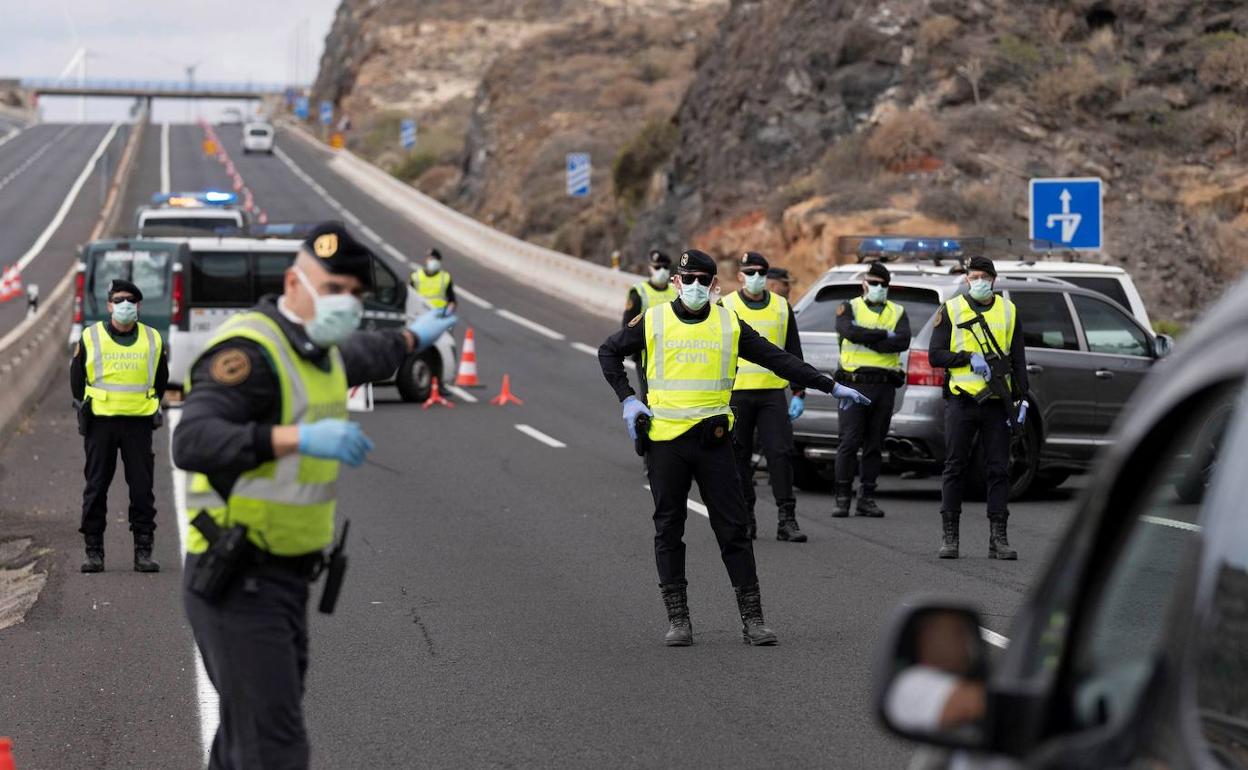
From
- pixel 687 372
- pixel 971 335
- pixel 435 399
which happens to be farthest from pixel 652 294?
pixel 435 399

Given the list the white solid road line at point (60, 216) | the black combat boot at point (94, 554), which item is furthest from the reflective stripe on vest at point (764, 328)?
the white solid road line at point (60, 216)

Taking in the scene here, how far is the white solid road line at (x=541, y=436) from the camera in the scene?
771 inches

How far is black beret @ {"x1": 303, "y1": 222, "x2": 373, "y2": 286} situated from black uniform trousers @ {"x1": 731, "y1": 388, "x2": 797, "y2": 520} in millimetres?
7420

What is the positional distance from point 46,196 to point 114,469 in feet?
218

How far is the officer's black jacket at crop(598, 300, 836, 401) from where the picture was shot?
31.3 ft

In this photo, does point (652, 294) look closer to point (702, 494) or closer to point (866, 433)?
point (866, 433)

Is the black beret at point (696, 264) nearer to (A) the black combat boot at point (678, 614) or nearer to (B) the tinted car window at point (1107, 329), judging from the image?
(A) the black combat boot at point (678, 614)

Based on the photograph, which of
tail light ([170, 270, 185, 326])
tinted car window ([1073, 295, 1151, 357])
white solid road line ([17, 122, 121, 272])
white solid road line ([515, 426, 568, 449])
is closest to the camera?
tinted car window ([1073, 295, 1151, 357])

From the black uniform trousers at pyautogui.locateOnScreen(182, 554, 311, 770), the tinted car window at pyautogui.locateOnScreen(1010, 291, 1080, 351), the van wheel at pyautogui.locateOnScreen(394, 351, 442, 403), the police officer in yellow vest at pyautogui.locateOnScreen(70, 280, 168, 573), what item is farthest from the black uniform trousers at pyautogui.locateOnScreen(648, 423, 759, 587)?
the van wheel at pyautogui.locateOnScreen(394, 351, 442, 403)

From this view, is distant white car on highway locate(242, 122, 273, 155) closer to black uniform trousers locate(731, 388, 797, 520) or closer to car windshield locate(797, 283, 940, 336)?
car windshield locate(797, 283, 940, 336)

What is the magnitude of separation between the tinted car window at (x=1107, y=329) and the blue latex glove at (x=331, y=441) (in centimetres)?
1087

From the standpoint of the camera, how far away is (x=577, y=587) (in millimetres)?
A: 11180

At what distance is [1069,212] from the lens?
23.4 metres

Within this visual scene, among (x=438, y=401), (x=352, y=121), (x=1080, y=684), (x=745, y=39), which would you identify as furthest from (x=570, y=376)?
(x=352, y=121)
